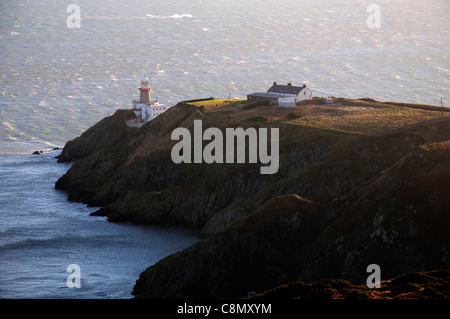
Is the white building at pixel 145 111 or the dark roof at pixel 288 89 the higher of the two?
the dark roof at pixel 288 89

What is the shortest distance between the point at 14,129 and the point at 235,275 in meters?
94.0

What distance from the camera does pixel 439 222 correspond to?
8038 centimetres

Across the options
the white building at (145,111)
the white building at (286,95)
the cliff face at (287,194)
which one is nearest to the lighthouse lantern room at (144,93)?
the white building at (145,111)

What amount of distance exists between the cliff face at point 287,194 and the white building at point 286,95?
123 inches

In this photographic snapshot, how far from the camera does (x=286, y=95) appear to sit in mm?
140750

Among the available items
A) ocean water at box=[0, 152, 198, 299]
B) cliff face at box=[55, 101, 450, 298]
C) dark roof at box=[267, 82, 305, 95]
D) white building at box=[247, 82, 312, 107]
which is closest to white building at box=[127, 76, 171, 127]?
cliff face at box=[55, 101, 450, 298]

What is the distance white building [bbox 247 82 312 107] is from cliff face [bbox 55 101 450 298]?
10.2 feet

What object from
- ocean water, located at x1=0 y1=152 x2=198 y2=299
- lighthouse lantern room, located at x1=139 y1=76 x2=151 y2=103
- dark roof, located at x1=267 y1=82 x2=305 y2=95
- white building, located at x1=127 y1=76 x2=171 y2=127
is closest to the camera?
ocean water, located at x1=0 y1=152 x2=198 y2=299

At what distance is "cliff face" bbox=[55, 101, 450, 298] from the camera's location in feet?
269

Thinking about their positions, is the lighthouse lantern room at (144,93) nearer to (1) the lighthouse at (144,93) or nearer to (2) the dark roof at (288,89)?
(1) the lighthouse at (144,93)

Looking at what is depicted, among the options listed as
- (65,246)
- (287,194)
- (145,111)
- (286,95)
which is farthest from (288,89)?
(65,246)

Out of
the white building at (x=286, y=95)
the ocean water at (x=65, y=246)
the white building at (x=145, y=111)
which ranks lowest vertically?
the ocean water at (x=65, y=246)

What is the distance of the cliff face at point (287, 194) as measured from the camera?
82000 mm

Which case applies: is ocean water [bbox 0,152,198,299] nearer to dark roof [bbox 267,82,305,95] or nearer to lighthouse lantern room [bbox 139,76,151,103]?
lighthouse lantern room [bbox 139,76,151,103]
